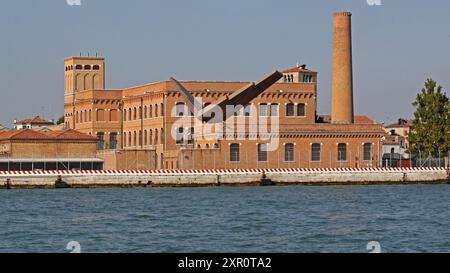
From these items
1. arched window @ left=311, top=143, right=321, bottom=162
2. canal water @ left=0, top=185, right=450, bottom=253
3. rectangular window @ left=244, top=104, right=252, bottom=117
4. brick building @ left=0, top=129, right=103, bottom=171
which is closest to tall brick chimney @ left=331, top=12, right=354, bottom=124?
arched window @ left=311, top=143, right=321, bottom=162

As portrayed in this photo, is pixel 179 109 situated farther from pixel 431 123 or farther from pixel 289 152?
pixel 431 123

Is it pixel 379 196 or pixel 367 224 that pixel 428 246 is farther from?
pixel 379 196

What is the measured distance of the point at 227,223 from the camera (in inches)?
1256

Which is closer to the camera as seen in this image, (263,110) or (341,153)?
(341,153)

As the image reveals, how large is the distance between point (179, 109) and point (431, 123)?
21525mm

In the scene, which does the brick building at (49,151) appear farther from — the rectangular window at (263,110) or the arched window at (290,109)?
the arched window at (290,109)

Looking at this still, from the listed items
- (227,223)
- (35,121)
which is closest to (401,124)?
(35,121)

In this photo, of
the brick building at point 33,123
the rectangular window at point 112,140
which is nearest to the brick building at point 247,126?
the rectangular window at point 112,140

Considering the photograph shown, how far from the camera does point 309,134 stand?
82.0 m

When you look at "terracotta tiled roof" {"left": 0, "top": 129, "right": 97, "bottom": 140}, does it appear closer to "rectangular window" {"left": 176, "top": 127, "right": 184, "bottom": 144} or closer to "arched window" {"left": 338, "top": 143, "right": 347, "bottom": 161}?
"rectangular window" {"left": 176, "top": 127, "right": 184, "bottom": 144}

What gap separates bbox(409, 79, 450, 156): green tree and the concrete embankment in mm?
10980

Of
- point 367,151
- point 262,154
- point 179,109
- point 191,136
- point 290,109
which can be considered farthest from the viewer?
point 290,109

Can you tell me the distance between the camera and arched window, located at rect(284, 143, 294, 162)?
80938 mm
